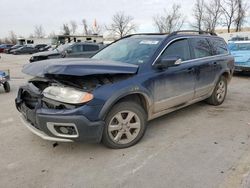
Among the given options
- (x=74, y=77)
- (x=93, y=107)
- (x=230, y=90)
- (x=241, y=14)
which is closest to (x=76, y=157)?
(x=93, y=107)

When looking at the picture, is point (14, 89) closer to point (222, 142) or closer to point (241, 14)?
point (222, 142)

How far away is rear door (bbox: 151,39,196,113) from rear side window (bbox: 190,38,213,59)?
216mm

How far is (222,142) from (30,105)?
291 cm

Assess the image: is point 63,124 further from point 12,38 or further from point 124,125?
point 12,38

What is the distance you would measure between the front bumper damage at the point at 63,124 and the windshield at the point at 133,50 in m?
1.32

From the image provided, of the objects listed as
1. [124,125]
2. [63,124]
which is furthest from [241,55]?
[63,124]

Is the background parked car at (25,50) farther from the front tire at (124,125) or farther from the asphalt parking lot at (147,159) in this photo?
the front tire at (124,125)

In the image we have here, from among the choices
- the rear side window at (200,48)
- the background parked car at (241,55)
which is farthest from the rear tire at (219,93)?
the background parked car at (241,55)

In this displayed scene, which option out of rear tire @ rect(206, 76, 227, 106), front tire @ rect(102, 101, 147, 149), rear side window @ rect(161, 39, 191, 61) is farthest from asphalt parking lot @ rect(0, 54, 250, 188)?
rear side window @ rect(161, 39, 191, 61)

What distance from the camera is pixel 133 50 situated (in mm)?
4457

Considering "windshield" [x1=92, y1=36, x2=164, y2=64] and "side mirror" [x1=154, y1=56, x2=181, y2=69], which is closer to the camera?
"side mirror" [x1=154, y1=56, x2=181, y2=69]

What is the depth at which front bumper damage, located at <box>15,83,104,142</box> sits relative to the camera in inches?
Result: 126

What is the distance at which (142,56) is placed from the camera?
4191 millimetres

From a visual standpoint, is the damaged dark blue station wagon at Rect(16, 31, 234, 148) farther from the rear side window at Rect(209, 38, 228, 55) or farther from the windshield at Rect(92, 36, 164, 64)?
the rear side window at Rect(209, 38, 228, 55)
